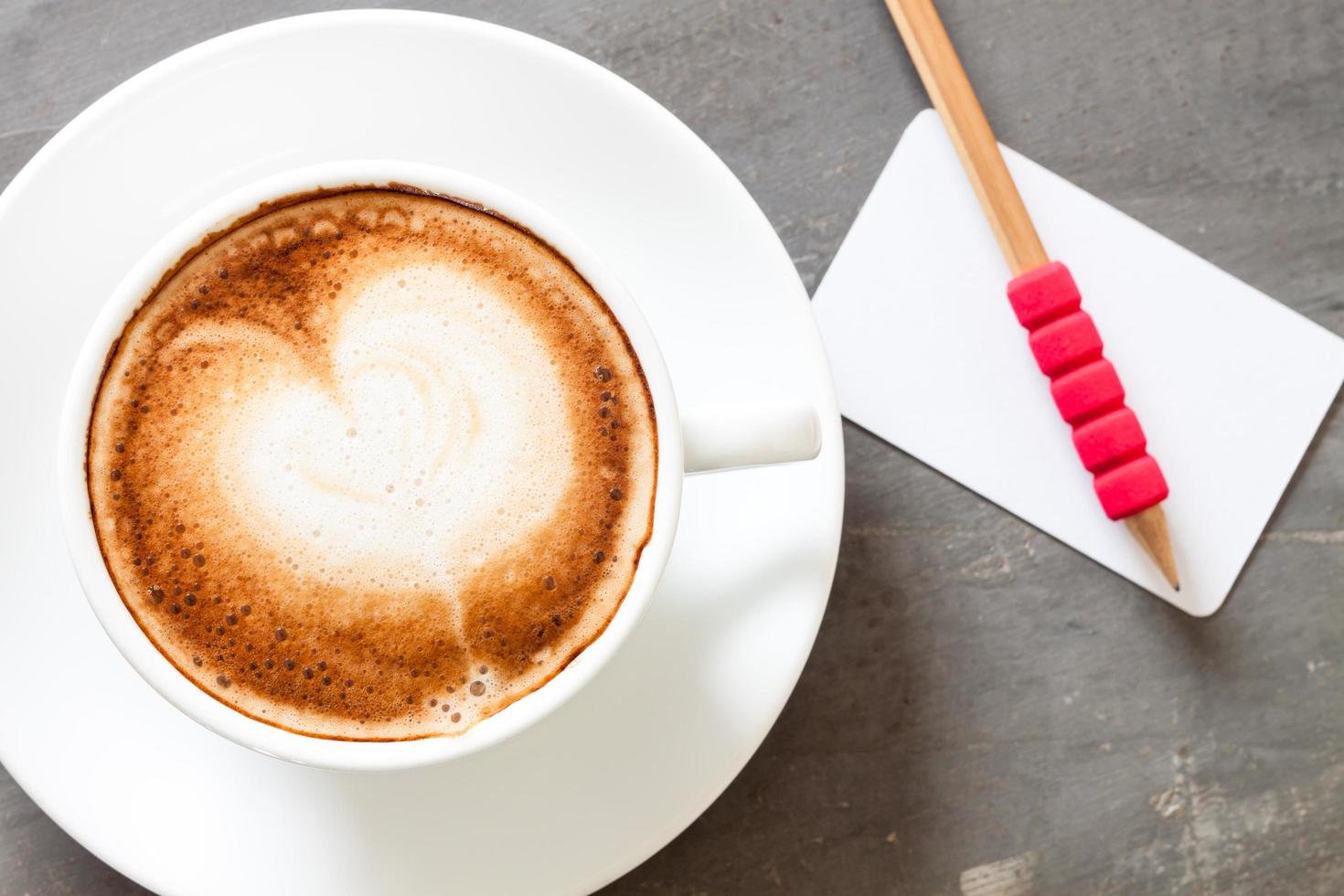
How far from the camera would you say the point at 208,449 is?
72 cm

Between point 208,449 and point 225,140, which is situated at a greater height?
point 225,140

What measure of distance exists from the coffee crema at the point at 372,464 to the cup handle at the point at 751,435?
1.5 inches

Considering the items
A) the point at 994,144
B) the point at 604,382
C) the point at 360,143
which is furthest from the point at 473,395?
the point at 994,144

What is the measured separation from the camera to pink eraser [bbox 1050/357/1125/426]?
1.07 metres

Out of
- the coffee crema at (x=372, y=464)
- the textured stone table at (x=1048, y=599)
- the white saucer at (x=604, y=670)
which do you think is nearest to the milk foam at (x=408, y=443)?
the coffee crema at (x=372, y=464)

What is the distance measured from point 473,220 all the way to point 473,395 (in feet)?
0.41

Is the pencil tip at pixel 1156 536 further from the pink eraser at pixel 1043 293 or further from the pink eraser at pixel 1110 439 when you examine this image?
the pink eraser at pixel 1043 293

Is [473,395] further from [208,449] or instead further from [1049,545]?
[1049,545]

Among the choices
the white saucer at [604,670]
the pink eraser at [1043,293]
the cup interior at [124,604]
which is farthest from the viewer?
the pink eraser at [1043,293]

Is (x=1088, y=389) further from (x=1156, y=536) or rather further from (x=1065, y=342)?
(x=1156, y=536)

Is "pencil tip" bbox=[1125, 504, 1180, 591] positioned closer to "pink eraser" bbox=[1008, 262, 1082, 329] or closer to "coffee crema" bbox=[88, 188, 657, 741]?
"pink eraser" bbox=[1008, 262, 1082, 329]

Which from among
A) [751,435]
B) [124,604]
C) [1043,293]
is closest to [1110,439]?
[1043,293]

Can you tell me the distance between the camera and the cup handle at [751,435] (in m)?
0.73

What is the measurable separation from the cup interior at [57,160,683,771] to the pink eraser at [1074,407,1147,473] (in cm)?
55
